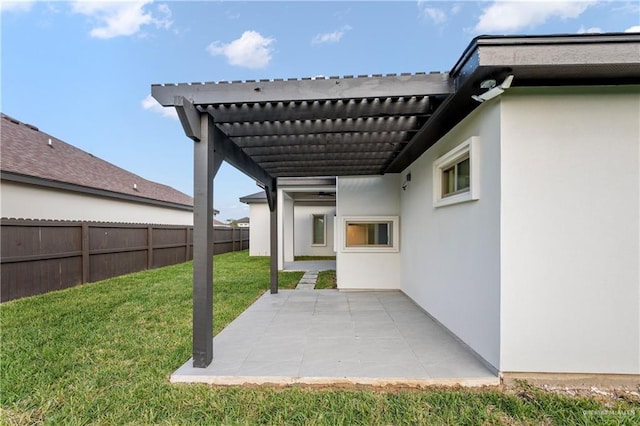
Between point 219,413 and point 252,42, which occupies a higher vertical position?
point 252,42

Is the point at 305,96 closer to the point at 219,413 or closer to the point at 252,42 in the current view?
the point at 219,413

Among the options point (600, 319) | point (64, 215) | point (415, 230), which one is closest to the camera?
point (600, 319)

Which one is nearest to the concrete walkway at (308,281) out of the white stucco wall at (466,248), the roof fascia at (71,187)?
the white stucco wall at (466,248)

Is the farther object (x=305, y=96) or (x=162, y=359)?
(x=162, y=359)

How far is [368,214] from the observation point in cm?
779

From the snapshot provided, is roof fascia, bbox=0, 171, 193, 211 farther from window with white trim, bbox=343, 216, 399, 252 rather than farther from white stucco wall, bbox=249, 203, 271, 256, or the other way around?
window with white trim, bbox=343, 216, 399, 252

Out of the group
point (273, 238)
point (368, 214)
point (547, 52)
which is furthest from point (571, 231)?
point (273, 238)

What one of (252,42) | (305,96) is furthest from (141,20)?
(305,96)

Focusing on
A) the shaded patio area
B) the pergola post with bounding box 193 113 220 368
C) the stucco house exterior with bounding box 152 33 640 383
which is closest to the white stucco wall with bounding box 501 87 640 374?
the stucco house exterior with bounding box 152 33 640 383

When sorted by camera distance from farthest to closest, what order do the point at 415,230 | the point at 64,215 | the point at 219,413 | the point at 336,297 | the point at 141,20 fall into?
1. the point at 141,20
2. the point at 64,215
3. the point at 336,297
4. the point at 415,230
5. the point at 219,413

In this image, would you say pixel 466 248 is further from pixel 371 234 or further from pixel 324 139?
pixel 371 234

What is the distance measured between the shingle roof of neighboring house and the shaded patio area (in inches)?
313

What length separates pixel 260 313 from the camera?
18.8 ft

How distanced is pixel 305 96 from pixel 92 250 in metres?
8.95
